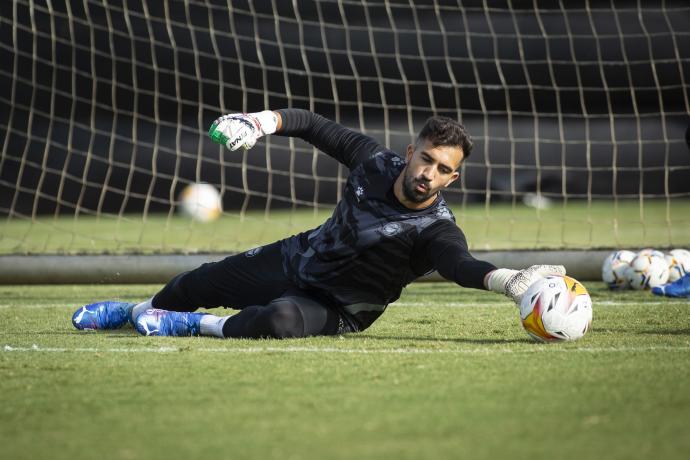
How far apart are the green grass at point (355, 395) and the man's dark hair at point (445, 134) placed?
0.86m

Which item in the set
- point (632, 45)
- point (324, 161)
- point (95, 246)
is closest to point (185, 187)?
point (324, 161)

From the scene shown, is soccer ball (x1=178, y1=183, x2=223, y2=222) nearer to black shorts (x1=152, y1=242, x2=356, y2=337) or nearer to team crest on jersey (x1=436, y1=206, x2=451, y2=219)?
black shorts (x1=152, y1=242, x2=356, y2=337)

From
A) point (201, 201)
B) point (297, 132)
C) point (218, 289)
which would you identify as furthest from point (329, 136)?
point (201, 201)

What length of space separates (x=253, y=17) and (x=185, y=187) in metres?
5.93

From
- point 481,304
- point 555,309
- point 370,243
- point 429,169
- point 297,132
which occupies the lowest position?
point 481,304

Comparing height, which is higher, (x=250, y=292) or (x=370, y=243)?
(x=370, y=243)

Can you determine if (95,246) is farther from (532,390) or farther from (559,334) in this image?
(532,390)

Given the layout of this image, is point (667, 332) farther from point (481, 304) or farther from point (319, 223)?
point (319, 223)

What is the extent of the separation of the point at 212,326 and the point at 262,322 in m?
0.31

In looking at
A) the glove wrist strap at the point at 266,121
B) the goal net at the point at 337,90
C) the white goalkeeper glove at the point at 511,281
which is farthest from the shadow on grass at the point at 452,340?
the goal net at the point at 337,90

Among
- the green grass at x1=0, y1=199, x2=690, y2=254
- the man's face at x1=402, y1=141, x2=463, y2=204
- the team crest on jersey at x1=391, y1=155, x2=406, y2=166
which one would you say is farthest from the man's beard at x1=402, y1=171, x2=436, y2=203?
the green grass at x1=0, y1=199, x2=690, y2=254

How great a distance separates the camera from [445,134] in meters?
4.46

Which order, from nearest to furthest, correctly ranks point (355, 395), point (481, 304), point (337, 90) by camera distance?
point (355, 395), point (481, 304), point (337, 90)

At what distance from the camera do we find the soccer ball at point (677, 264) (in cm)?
677
